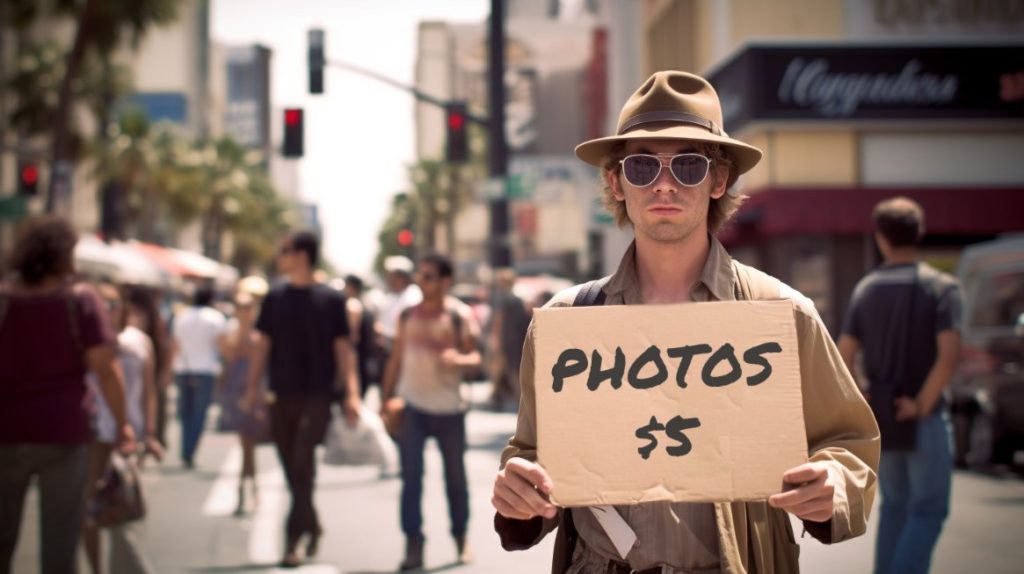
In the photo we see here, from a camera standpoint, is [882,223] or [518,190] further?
[518,190]

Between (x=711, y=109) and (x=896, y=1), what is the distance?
1071 inches

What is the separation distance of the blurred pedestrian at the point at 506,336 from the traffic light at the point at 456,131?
7.88 feet

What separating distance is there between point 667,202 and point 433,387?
243 inches

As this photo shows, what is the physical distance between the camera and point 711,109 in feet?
10.7

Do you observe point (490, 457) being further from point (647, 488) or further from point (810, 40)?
point (810, 40)

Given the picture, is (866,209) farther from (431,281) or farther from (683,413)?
(683,413)

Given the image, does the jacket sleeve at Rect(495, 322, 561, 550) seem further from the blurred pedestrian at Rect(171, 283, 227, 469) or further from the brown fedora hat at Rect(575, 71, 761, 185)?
the blurred pedestrian at Rect(171, 283, 227, 469)

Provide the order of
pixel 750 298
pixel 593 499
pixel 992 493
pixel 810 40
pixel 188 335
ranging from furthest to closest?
pixel 810 40, pixel 188 335, pixel 992 493, pixel 750 298, pixel 593 499

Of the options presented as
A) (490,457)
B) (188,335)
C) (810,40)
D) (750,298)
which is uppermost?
(810,40)

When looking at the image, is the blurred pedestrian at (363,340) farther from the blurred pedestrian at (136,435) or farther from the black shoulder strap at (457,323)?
the blurred pedestrian at (136,435)

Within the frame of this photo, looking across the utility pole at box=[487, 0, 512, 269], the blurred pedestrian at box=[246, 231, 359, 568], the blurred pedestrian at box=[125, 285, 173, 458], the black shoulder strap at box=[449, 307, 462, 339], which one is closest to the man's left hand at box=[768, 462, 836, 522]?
the blurred pedestrian at box=[246, 231, 359, 568]

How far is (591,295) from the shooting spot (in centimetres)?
335

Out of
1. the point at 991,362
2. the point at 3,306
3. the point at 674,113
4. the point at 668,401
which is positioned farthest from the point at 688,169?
the point at 991,362

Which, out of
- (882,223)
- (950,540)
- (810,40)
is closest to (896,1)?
(810,40)
